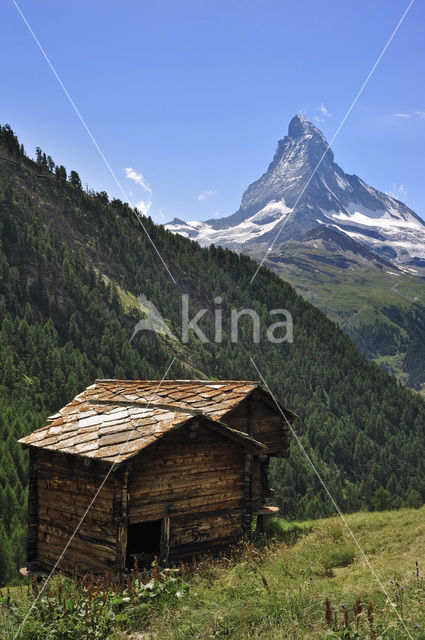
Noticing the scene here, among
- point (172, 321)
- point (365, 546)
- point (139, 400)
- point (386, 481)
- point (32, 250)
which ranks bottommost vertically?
point (386, 481)

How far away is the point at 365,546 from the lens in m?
14.1

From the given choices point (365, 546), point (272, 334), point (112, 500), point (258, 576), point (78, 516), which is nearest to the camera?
point (258, 576)

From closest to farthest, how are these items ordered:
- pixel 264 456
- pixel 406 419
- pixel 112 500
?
pixel 112 500, pixel 264 456, pixel 406 419

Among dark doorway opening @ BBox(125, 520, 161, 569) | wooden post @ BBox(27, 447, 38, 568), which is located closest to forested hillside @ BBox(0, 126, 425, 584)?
dark doorway opening @ BBox(125, 520, 161, 569)

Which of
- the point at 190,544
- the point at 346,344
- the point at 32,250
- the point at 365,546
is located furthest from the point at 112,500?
the point at 346,344

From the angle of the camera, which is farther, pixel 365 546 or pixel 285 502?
pixel 285 502

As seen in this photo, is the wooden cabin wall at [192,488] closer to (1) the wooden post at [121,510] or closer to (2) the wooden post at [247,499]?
(2) the wooden post at [247,499]

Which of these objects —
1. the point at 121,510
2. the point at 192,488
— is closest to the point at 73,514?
the point at 121,510

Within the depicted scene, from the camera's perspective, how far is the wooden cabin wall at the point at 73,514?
12555 millimetres

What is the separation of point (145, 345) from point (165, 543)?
255 ft

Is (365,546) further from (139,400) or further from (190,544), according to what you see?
(139,400)

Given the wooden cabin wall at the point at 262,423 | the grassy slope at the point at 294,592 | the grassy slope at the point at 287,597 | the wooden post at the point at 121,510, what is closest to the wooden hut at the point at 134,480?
the wooden post at the point at 121,510

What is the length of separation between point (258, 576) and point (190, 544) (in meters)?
3.31

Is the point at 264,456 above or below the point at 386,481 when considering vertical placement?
above
